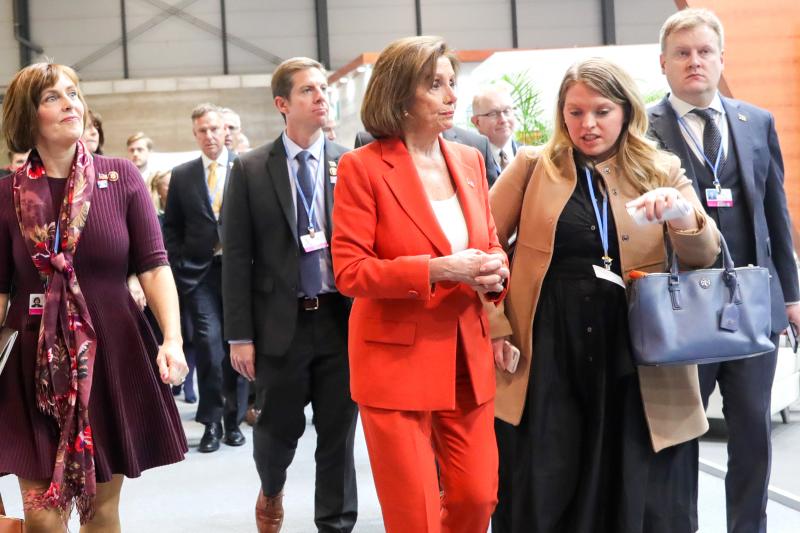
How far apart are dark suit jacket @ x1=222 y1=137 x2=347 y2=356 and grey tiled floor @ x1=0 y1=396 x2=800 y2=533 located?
1030 millimetres

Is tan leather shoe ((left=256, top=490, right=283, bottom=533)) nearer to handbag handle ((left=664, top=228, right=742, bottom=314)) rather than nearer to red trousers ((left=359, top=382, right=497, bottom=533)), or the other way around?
red trousers ((left=359, top=382, right=497, bottom=533))

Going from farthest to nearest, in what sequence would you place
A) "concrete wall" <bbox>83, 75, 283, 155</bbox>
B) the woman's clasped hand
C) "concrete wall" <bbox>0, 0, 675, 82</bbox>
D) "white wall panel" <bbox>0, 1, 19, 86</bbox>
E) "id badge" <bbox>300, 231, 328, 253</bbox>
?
Result: "concrete wall" <bbox>0, 0, 675, 82</bbox>
"concrete wall" <bbox>83, 75, 283, 155</bbox>
"white wall panel" <bbox>0, 1, 19, 86</bbox>
"id badge" <bbox>300, 231, 328, 253</bbox>
the woman's clasped hand

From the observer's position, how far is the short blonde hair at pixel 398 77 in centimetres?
264

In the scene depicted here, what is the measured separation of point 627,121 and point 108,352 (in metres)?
1.56

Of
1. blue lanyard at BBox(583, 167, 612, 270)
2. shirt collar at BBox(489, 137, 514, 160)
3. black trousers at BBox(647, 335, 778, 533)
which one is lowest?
black trousers at BBox(647, 335, 778, 533)

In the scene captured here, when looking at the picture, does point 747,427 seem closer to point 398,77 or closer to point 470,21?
point 398,77

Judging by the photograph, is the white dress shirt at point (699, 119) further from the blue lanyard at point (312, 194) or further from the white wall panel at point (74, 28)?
the white wall panel at point (74, 28)

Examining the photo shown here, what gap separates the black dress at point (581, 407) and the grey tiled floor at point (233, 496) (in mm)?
1190

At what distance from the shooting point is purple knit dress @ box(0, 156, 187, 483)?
9.31 ft

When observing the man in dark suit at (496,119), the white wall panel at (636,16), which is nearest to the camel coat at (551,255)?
the man in dark suit at (496,119)

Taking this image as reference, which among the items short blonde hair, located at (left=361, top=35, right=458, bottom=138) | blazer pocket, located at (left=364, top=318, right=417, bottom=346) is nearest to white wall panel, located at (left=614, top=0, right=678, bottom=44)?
short blonde hair, located at (left=361, top=35, right=458, bottom=138)

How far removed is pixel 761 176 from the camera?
135 inches

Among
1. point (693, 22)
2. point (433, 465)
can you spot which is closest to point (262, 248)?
point (433, 465)

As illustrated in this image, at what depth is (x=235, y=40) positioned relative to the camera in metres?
19.8
